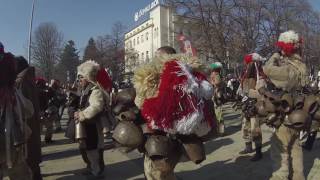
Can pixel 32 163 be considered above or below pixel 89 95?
below

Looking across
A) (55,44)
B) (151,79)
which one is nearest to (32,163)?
(151,79)

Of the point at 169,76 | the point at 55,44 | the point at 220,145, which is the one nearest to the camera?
the point at 169,76

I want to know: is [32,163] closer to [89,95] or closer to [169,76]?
[89,95]

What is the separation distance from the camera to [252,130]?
755 cm

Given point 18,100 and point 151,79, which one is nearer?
point 151,79

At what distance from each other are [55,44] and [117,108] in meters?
50.0

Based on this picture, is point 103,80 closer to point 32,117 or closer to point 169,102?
point 32,117

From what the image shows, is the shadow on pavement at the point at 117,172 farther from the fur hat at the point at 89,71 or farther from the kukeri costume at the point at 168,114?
the kukeri costume at the point at 168,114

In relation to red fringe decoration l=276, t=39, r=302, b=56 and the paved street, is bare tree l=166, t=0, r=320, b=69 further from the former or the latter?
red fringe decoration l=276, t=39, r=302, b=56

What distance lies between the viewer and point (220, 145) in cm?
906

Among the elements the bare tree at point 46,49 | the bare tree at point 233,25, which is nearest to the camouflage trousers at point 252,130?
the bare tree at point 233,25

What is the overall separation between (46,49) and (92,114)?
47207 millimetres

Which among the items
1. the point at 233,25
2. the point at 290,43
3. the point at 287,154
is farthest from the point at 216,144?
the point at 233,25

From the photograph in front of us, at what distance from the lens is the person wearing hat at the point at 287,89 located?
5.38 metres
